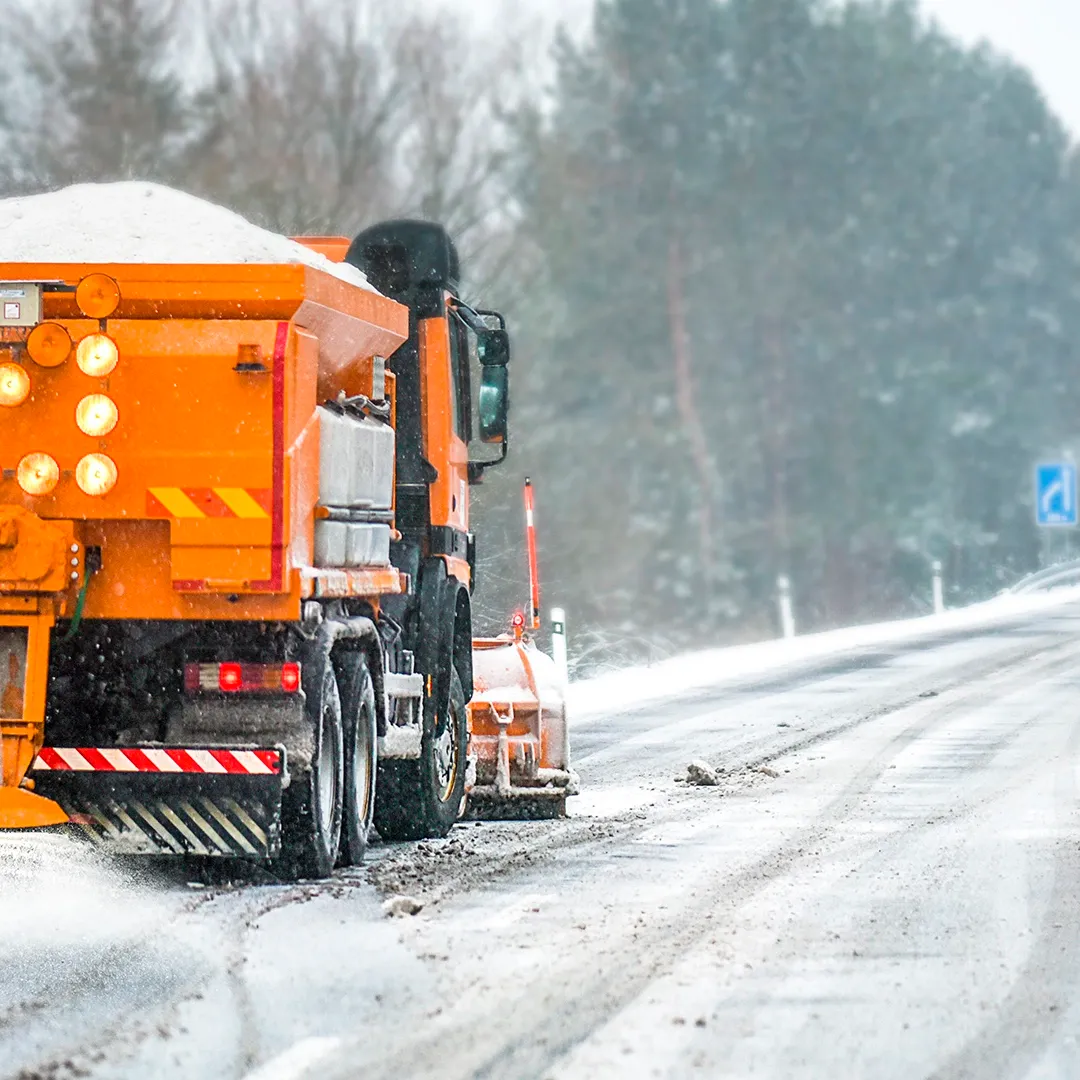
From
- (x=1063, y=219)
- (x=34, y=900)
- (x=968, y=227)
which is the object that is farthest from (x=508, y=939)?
(x=1063, y=219)

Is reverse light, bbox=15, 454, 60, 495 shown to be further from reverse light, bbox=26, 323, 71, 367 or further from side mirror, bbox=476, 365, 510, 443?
side mirror, bbox=476, 365, 510, 443

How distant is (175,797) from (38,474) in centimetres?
134

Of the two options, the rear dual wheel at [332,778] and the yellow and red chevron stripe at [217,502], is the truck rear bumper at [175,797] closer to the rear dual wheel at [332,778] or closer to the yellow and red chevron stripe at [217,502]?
the rear dual wheel at [332,778]

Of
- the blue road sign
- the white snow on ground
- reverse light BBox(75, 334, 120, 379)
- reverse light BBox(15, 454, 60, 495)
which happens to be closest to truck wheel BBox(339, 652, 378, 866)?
reverse light BBox(15, 454, 60, 495)

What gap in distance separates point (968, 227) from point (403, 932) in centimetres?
5150

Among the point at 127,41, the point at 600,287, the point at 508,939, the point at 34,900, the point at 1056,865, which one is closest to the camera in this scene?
the point at 508,939

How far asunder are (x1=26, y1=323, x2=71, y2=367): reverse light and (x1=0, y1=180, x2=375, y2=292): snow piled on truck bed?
0.39 m

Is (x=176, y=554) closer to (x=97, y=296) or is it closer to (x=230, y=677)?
(x=230, y=677)

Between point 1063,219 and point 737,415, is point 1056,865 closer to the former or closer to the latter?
point 737,415

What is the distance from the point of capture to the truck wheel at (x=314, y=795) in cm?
962

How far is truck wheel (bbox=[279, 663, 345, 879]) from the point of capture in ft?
A: 31.6

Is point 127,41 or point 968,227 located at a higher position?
point 968,227

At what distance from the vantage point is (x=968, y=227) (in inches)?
2270

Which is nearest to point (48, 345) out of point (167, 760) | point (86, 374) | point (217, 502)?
point (86, 374)
